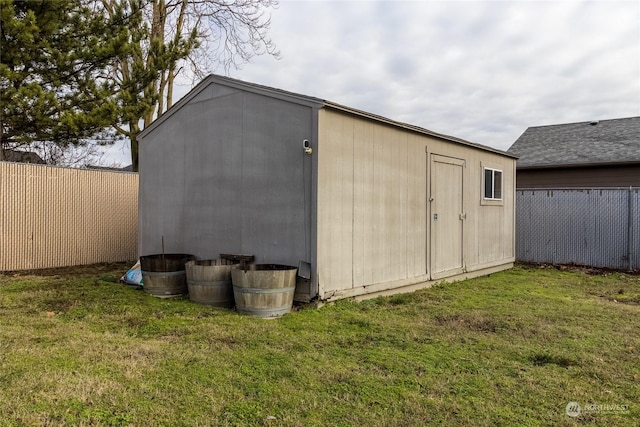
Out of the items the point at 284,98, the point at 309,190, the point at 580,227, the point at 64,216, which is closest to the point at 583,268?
the point at 580,227

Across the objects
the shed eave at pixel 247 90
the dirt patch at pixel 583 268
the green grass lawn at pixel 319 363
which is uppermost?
the shed eave at pixel 247 90

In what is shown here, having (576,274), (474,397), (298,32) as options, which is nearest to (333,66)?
(298,32)

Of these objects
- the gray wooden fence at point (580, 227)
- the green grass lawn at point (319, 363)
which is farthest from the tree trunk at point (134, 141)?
the gray wooden fence at point (580, 227)

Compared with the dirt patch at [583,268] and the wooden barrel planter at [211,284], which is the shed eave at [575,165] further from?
the wooden barrel planter at [211,284]

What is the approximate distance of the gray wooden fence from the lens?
9.93 meters

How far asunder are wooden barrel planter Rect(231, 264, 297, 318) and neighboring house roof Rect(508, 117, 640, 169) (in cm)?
1069

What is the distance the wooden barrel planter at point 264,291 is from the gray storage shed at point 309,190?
14.0 inches

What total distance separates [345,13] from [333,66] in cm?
319

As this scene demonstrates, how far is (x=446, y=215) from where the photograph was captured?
25.4 ft

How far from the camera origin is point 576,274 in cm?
929

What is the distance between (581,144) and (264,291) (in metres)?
12.8

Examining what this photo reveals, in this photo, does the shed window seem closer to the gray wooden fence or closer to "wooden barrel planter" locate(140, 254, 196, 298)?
the gray wooden fence

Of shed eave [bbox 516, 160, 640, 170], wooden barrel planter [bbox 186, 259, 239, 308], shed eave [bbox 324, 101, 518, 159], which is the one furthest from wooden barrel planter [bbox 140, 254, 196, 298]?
shed eave [bbox 516, 160, 640, 170]

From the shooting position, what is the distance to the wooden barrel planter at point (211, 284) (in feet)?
17.7
